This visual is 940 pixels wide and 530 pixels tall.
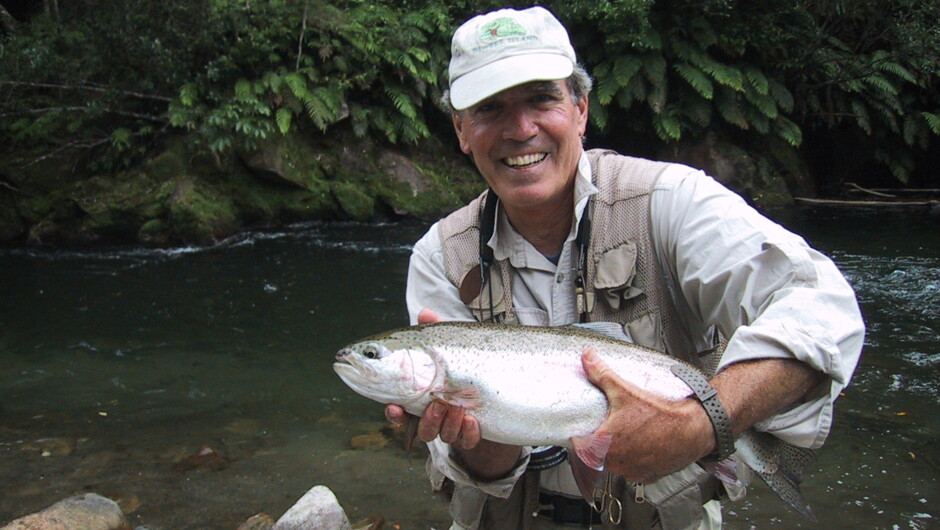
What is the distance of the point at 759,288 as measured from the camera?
193 cm

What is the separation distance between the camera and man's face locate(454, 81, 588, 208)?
236 centimetres

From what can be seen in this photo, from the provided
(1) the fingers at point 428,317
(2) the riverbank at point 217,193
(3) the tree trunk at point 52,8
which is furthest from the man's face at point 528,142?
(3) the tree trunk at point 52,8

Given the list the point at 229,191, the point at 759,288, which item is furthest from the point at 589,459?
the point at 229,191

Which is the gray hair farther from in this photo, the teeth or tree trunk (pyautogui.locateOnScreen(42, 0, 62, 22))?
tree trunk (pyautogui.locateOnScreen(42, 0, 62, 22))

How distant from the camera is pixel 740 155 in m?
16.8

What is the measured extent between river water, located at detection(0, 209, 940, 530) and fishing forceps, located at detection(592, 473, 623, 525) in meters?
2.63

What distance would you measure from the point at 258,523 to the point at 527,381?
3080mm

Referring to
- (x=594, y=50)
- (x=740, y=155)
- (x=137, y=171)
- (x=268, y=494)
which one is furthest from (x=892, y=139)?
(x=268, y=494)

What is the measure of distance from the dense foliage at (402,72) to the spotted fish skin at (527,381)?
11738 mm

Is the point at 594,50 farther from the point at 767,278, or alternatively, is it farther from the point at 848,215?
the point at 767,278

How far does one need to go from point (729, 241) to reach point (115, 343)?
7.62 metres

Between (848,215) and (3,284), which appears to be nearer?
(3,284)

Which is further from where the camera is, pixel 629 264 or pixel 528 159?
pixel 528 159

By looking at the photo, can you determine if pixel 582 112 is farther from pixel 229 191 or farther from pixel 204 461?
pixel 229 191
